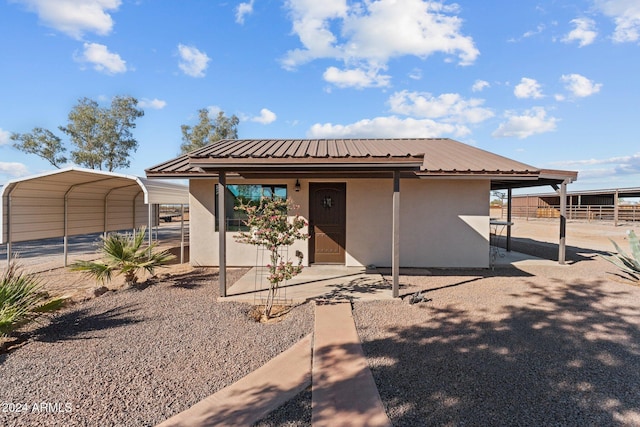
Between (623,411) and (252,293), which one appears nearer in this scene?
(623,411)

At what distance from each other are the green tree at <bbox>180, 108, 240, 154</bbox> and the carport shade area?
1753 cm

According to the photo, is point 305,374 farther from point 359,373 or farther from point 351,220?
point 351,220

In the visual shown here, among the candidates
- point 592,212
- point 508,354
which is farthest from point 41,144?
point 592,212

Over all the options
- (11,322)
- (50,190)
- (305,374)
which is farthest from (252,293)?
(50,190)

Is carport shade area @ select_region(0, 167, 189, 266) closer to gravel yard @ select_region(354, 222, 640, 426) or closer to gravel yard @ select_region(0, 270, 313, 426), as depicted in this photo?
gravel yard @ select_region(0, 270, 313, 426)

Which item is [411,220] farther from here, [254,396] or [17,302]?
[17,302]

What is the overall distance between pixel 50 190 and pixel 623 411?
11893mm

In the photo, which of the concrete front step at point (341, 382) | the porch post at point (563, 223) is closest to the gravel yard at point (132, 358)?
the concrete front step at point (341, 382)

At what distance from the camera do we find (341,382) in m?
2.94

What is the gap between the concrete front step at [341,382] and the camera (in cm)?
245

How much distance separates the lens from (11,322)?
355cm

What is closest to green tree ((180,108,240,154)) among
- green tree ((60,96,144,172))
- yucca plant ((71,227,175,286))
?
green tree ((60,96,144,172))

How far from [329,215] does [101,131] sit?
2250 centimetres

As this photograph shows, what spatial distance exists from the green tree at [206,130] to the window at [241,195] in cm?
2121
